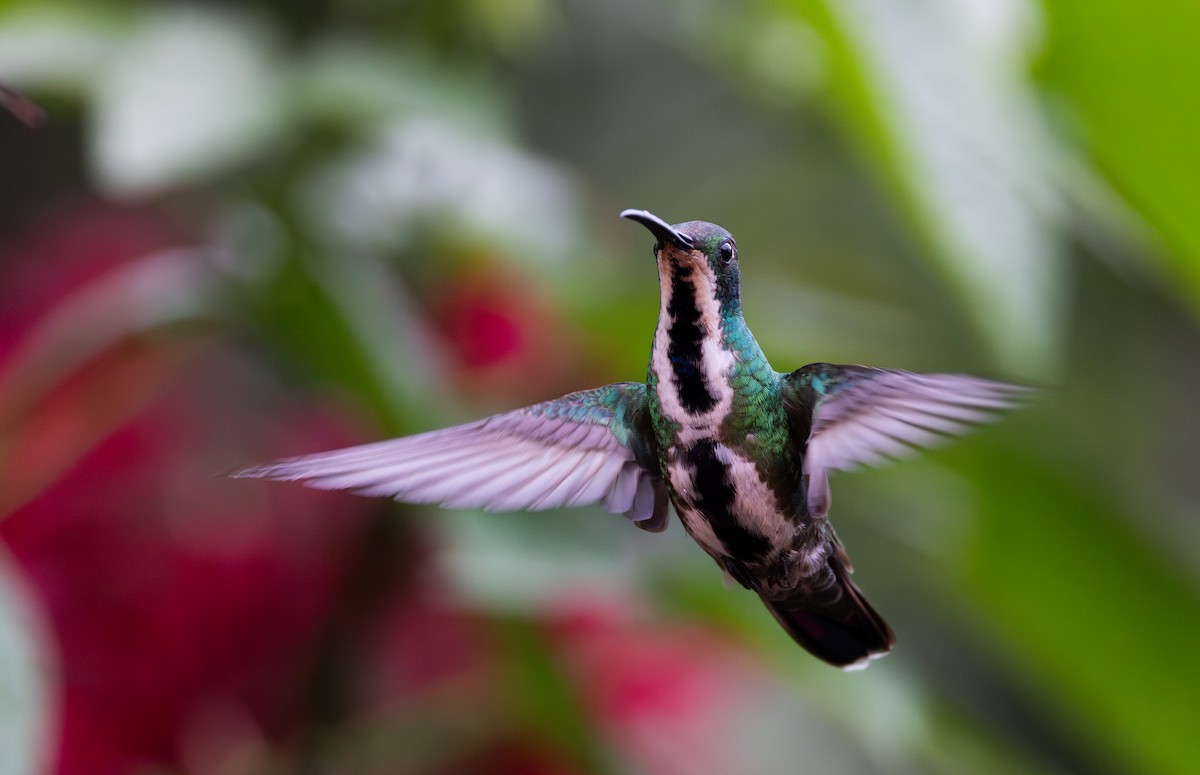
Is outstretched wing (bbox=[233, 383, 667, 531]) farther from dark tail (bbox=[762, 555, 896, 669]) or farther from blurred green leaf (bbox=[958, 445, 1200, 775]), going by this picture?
blurred green leaf (bbox=[958, 445, 1200, 775])

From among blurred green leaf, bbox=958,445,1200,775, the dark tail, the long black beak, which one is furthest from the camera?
blurred green leaf, bbox=958,445,1200,775

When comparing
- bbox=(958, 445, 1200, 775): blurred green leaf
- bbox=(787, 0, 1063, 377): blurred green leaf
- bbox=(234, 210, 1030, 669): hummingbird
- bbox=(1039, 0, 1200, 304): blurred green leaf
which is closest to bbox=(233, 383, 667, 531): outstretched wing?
bbox=(234, 210, 1030, 669): hummingbird

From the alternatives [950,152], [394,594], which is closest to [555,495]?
[950,152]

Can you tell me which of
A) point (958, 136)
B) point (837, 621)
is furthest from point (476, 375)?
point (837, 621)

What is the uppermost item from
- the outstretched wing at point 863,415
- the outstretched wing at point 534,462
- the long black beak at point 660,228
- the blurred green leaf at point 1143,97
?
the blurred green leaf at point 1143,97

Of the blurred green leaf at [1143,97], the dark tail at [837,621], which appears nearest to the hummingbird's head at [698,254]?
the dark tail at [837,621]

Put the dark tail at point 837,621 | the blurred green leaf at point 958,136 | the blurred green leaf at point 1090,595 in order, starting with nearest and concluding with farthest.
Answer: the dark tail at point 837,621 → the blurred green leaf at point 958,136 → the blurred green leaf at point 1090,595

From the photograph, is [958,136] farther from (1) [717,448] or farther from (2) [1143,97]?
(1) [717,448]

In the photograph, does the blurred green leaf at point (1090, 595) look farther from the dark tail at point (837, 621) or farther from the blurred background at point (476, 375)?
the dark tail at point (837, 621)
